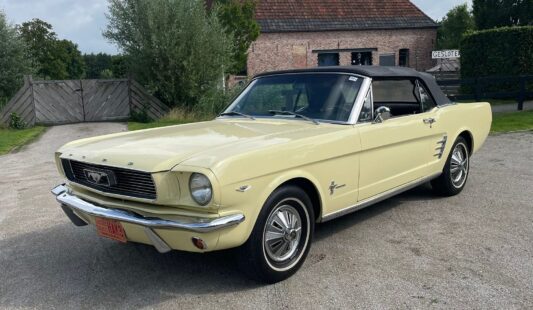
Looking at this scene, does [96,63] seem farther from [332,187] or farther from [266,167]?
[266,167]

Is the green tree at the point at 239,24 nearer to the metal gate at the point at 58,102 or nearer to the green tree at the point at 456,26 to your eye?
the metal gate at the point at 58,102

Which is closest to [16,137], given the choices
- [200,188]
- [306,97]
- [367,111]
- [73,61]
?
[306,97]

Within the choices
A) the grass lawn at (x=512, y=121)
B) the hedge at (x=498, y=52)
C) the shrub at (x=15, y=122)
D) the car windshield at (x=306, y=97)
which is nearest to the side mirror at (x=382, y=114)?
the car windshield at (x=306, y=97)

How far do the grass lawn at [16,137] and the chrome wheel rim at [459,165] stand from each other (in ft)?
30.8

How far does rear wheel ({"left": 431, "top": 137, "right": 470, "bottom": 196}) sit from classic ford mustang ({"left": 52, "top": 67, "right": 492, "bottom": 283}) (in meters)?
0.20

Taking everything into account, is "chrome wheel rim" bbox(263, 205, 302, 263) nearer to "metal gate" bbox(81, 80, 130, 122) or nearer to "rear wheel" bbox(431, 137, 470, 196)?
"rear wheel" bbox(431, 137, 470, 196)

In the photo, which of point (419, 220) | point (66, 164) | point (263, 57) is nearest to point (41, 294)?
point (66, 164)

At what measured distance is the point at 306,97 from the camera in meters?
4.62

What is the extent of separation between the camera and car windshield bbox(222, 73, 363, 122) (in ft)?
14.5

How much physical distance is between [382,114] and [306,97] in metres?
0.72

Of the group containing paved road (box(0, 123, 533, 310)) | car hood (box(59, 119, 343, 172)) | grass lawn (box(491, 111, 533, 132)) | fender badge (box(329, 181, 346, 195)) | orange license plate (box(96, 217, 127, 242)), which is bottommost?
grass lawn (box(491, 111, 533, 132))

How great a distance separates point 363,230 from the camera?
4.73 metres

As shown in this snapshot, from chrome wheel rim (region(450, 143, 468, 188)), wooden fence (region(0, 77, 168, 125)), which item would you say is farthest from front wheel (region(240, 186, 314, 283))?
wooden fence (region(0, 77, 168, 125))

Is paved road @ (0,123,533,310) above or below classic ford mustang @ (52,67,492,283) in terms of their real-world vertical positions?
below
